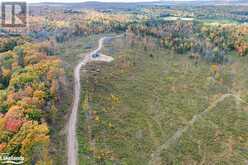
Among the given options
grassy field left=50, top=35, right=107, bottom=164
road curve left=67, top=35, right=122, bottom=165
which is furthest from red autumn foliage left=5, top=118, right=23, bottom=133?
road curve left=67, top=35, right=122, bottom=165

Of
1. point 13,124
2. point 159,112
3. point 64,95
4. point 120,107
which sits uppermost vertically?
point 64,95

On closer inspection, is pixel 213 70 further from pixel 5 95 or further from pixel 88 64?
pixel 5 95

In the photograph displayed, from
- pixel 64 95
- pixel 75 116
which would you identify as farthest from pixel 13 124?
pixel 64 95

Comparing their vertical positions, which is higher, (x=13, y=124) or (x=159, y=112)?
(x=13, y=124)

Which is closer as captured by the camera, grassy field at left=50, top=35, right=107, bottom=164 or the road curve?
the road curve

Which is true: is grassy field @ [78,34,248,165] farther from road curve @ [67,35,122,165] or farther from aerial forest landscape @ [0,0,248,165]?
road curve @ [67,35,122,165]

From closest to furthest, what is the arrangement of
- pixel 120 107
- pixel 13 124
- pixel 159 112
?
→ pixel 13 124, pixel 120 107, pixel 159 112

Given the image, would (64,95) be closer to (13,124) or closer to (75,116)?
(75,116)
